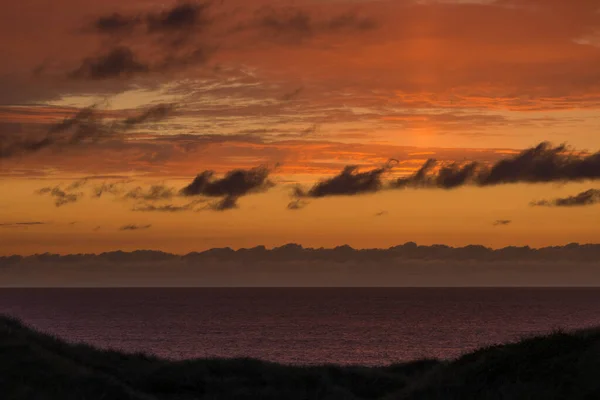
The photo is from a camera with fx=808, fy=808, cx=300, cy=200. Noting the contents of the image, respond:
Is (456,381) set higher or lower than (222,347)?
higher

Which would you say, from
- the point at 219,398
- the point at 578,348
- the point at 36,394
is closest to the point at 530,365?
the point at 578,348

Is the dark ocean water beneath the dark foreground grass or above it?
beneath

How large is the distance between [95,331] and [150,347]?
112ft

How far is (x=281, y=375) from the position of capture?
1597 inches

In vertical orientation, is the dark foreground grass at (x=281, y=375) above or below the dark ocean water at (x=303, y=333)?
above

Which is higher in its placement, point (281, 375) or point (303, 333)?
point (281, 375)

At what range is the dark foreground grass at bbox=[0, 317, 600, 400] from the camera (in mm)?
32719

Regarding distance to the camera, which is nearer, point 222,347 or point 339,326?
point 222,347

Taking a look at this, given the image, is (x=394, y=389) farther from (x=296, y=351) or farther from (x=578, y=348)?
(x=296, y=351)

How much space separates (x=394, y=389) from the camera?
132 feet

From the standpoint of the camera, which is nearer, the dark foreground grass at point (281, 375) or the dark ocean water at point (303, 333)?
the dark foreground grass at point (281, 375)

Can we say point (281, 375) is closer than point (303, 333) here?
Yes

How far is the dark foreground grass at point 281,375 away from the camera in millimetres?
32719

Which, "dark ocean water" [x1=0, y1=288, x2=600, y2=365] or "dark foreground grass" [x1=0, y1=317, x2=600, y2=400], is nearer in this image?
"dark foreground grass" [x1=0, y1=317, x2=600, y2=400]
